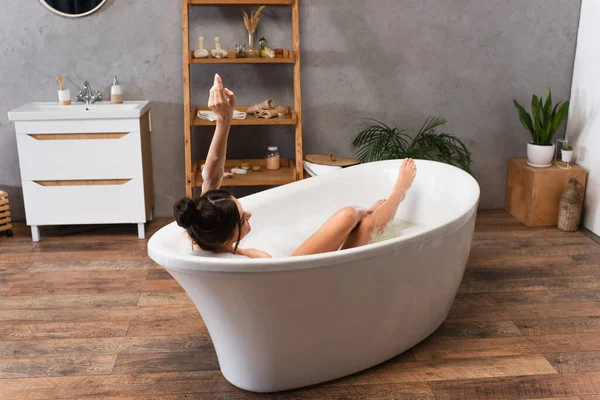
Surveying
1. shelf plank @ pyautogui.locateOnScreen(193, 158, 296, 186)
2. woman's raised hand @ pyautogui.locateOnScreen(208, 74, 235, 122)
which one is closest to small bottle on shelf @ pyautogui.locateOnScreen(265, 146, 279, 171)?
shelf plank @ pyautogui.locateOnScreen(193, 158, 296, 186)

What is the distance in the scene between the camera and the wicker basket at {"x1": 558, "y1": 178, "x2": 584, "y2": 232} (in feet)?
12.6

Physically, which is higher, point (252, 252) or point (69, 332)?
point (252, 252)

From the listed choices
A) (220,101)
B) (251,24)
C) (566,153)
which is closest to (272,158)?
(251,24)

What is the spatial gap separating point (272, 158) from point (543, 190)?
162cm

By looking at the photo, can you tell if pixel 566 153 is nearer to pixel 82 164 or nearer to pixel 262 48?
pixel 262 48

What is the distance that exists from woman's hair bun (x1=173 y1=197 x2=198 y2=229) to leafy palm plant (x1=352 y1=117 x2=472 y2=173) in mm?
2075

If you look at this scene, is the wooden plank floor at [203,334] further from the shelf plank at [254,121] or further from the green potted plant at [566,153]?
the shelf plank at [254,121]

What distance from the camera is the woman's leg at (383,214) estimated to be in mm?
2572

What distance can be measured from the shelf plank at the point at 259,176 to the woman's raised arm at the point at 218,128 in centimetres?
135

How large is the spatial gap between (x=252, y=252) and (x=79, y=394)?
0.77 meters

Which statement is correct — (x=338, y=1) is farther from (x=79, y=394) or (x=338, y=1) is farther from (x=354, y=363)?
(x=79, y=394)

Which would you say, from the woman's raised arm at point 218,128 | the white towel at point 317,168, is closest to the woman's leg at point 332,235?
the woman's raised arm at point 218,128

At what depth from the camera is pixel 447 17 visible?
404 cm

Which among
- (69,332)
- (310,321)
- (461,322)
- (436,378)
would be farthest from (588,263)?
(69,332)
